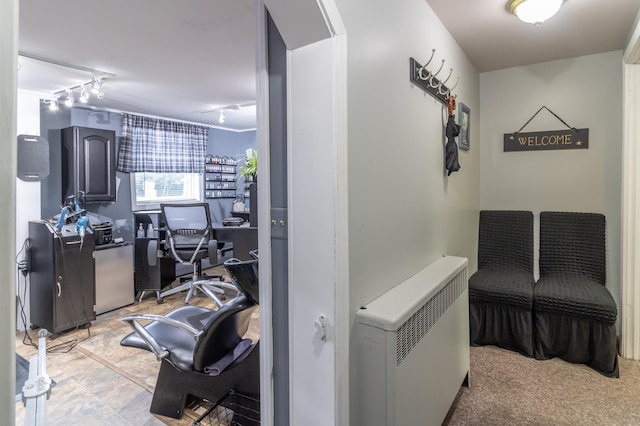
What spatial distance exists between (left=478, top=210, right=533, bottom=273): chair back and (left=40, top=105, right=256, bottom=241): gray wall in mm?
3956

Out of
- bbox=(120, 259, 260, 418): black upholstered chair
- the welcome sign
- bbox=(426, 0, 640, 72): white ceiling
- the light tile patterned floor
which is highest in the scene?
bbox=(426, 0, 640, 72): white ceiling

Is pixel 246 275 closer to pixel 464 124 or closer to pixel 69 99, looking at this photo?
pixel 464 124

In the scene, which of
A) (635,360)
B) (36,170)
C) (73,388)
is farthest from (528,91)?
(73,388)

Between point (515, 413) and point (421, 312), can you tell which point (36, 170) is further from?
point (515, 413)

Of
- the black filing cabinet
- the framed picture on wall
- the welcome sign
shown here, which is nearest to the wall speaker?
the black filing cabinet

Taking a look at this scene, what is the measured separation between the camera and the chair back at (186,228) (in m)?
4.20

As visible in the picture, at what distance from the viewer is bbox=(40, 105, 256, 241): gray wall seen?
12.2 feet

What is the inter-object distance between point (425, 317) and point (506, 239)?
6.63 feet

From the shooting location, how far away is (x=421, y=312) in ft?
4.87

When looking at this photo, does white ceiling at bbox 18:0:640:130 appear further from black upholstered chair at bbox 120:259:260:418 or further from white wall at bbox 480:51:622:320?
black upholstered chair at bbox 120:259:260:418

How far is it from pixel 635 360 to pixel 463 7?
2.67 metres

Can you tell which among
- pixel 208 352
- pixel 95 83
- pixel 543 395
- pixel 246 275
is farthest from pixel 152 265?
pixel 543 395

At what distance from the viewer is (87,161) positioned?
12.4 feet

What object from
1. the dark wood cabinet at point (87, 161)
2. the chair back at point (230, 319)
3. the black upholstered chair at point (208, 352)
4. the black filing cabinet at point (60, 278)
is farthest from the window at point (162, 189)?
the chair back at point (230, 319)
